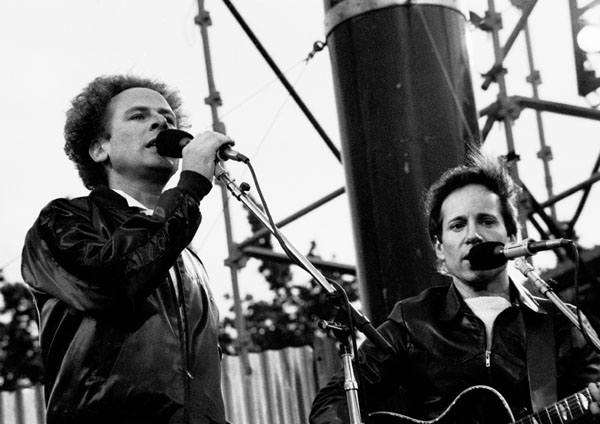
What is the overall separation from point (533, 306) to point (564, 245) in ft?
2.49

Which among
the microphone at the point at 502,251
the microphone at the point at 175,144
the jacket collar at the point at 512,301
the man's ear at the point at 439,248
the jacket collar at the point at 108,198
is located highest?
the microphone at the point at 175,144

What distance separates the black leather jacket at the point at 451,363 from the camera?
4309 millimetres

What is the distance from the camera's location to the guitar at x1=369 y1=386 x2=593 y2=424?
4.09 meters

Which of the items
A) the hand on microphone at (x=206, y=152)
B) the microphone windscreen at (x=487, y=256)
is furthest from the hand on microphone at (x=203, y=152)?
the microphone windscreen at (x=487, y=256)

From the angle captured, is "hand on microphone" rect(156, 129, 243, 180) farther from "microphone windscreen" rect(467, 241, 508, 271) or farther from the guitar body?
the guitar body

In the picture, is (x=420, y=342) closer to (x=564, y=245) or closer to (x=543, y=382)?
(x=543, y=382)

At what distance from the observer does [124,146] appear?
13.1ft

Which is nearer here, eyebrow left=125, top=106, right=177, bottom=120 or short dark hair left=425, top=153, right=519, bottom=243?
eyebrow left=125, top=106, right=177, bottom=120

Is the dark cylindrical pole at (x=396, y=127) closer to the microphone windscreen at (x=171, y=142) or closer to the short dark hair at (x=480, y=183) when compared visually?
the short dark hair at (x=480, y=183)

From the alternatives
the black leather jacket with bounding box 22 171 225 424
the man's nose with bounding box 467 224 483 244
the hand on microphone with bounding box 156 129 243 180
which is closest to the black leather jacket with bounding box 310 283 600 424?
the man's nose with bounding box 467 224 483 244

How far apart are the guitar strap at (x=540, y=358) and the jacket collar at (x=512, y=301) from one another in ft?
0.12

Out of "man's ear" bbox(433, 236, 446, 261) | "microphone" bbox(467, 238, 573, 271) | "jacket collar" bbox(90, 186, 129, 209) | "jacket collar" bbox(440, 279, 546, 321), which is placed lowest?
"jacket collar" bbox(440, 279, 546, 321)

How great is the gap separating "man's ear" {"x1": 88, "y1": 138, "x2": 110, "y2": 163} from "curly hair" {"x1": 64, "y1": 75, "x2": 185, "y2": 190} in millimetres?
17

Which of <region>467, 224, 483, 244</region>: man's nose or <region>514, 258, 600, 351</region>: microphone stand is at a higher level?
<region>467, 224, 483, 244</region>: man's nose
